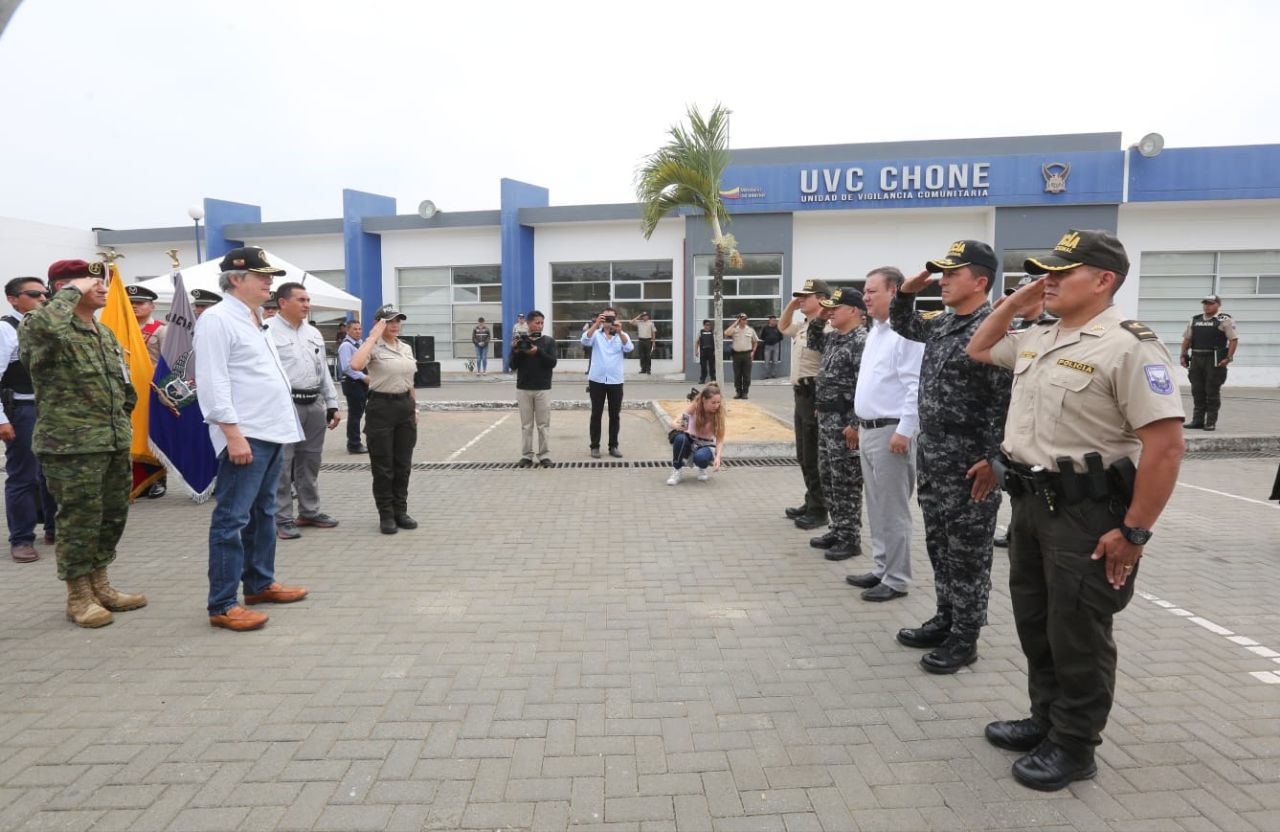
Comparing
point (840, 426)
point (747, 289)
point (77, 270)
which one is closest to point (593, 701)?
point (840, 426)

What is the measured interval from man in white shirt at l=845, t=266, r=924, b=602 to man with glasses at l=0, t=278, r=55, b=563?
5818 mm

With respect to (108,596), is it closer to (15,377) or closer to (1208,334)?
(15,377)

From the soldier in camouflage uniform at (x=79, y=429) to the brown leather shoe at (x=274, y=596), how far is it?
735mm

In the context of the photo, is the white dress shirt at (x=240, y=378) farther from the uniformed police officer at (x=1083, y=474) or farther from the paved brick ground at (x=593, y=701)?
the uniformed police officer at (x=1083, y=474)

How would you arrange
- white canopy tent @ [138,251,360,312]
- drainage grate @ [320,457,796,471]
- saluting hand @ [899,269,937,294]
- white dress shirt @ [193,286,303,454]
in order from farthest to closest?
white canopy tent @ [138,251,360,312], drainage grate @ [320,457,796,471], white dress shirt @ [193,286,303,454], saluting hand @ [899,269,937,294]

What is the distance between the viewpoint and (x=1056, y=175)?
19250mm

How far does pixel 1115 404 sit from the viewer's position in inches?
98.8

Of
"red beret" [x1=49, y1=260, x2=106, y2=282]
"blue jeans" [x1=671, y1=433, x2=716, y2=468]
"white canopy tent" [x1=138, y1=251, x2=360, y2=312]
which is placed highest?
"white canopy tent" [x1=138, y1=251, x2=360, y2=312]

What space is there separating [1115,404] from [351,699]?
3.28m

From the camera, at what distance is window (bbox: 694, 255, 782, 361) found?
20.9 meters

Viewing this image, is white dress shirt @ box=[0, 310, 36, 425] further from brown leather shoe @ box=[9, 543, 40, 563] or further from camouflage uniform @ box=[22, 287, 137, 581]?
camouflage uniform @ box=[22, 287, 137, 581]

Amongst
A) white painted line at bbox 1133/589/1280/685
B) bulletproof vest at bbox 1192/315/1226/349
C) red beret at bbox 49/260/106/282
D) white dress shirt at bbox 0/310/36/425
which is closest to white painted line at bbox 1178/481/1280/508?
white painted line at bbox 1133/589/1280/685

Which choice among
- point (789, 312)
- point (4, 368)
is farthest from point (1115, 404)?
point (4, 368)

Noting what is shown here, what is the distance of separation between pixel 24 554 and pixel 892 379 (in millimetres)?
6176
